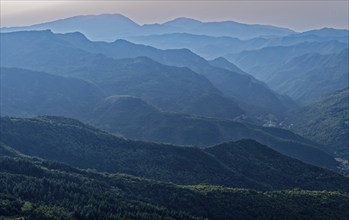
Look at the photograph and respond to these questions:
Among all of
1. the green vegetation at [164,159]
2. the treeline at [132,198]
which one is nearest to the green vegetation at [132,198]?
the treeline at [132,198]

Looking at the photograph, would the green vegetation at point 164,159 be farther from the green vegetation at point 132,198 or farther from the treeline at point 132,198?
the treeline at point 132,198

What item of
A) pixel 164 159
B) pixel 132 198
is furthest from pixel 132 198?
pixel 164 159

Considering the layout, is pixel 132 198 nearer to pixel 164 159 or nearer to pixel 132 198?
pixel 132 198

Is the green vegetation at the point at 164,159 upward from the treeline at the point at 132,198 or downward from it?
downward

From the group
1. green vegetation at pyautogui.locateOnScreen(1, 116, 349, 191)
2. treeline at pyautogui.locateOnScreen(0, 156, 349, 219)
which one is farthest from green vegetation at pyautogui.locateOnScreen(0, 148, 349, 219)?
green vegetation at pyautogui.locateOnScreen(1, 116, 349, 191)

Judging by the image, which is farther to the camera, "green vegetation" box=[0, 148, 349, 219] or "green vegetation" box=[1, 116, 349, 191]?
"green vegetation" box=[1, 116, 349, 191]

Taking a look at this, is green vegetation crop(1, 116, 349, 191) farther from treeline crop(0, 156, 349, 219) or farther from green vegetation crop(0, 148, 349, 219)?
treeline crop(0, 156, 349, 219)

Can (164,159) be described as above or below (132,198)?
below

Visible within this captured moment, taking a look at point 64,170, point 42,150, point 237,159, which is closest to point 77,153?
point 42,150

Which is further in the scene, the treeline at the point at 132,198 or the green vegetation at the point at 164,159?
the green vegetation at the point at 164,159
